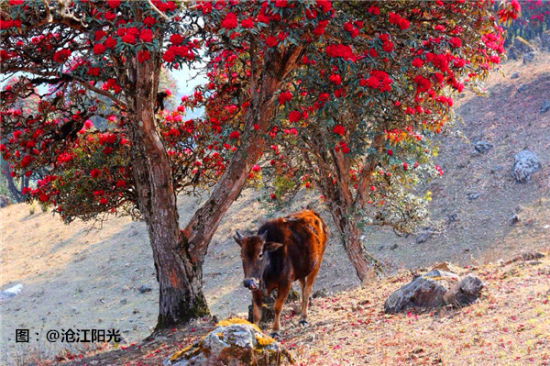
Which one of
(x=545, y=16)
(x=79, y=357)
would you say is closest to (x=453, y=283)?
(x=79, y=357)

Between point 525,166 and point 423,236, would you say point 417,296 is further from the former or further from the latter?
point 525,166

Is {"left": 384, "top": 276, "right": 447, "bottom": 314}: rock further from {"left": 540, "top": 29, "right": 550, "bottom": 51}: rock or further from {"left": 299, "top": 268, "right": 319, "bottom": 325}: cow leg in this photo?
{"left": 540, "top": 29, "right": 550, "bottom": 51}: rock

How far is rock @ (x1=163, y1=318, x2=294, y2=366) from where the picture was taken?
6867 mm

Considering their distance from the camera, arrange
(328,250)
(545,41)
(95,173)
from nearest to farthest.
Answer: (95,173)
(328,250)
(545,41)

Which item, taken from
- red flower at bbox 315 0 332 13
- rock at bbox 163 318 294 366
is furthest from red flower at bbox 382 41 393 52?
rock at bbox 163 318 294 366

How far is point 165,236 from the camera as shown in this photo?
1120 centimetres

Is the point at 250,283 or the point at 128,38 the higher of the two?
the point at 128,38

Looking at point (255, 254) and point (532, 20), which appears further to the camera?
point (532, 20)

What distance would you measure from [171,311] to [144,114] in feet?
13.1

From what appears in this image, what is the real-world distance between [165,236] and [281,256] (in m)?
2.65

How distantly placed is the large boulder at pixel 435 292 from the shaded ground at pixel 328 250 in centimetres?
258

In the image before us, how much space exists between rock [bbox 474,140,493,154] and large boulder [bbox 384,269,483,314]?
18.2m

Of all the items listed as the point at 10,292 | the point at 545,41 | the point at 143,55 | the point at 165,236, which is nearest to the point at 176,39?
the point at 143,55

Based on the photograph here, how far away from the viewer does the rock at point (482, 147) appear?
88.5ft
